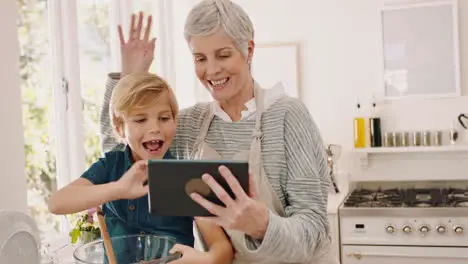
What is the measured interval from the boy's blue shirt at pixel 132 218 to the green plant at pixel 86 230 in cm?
70

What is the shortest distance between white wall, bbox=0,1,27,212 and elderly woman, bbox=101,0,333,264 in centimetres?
62

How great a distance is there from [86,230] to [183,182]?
1116 mm

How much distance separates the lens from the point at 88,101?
271cm

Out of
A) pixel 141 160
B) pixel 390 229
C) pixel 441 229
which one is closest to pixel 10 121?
pixel 141 160

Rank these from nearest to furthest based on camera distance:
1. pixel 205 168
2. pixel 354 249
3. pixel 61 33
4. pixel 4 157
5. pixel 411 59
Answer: pixel 205 168
pixel 4 157
pixel 61 33
pixel 354 249
pixel 411 59

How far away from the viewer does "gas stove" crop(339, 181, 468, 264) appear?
114 inches

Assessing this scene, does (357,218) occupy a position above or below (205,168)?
below

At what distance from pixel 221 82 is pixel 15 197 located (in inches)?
32.0

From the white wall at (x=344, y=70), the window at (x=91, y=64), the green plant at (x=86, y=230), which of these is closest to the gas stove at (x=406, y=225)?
the white wall at (x=344, y=70)

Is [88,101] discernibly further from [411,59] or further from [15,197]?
[411,59]

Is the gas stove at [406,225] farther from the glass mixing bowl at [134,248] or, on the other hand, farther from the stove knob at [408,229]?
the glass mixing bowl at [134,248]

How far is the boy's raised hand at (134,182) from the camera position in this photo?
46.4 inches

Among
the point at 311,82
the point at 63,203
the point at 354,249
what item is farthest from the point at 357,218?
the point at 63,203

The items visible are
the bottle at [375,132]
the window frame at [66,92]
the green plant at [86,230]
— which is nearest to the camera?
the green plant at [86,230]
